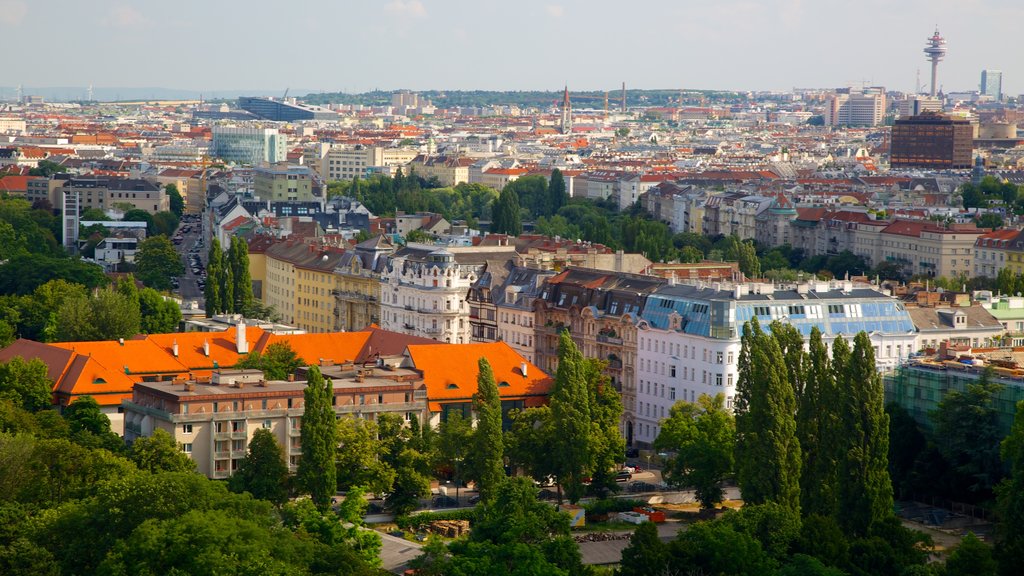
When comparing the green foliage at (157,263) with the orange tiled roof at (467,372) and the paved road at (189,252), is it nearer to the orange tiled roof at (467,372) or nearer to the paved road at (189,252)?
the paved road at (189,252)

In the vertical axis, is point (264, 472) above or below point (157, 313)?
below

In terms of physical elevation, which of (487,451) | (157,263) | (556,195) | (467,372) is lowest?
(157,263)

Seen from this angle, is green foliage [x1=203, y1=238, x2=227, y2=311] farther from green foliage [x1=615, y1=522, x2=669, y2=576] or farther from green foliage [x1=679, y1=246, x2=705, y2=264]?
green foliage [x1=615, y1=522, x2=669, y2=576]

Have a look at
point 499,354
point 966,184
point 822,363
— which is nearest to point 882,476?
point 822,363

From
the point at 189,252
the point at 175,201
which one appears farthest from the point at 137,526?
the point at 175,201

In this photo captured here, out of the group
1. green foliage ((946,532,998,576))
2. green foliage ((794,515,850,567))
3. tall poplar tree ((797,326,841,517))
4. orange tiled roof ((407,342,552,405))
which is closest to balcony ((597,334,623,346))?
orange tiled roof ((407,342,552,405))

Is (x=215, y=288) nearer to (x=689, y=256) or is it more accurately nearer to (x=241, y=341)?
(x=241, y=341)

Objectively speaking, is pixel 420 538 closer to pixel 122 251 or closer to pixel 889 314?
pixel 889 314

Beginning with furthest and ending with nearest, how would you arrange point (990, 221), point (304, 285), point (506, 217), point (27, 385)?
point (990, 221), point (506, 217), point (304, 285), point (27, 385)
